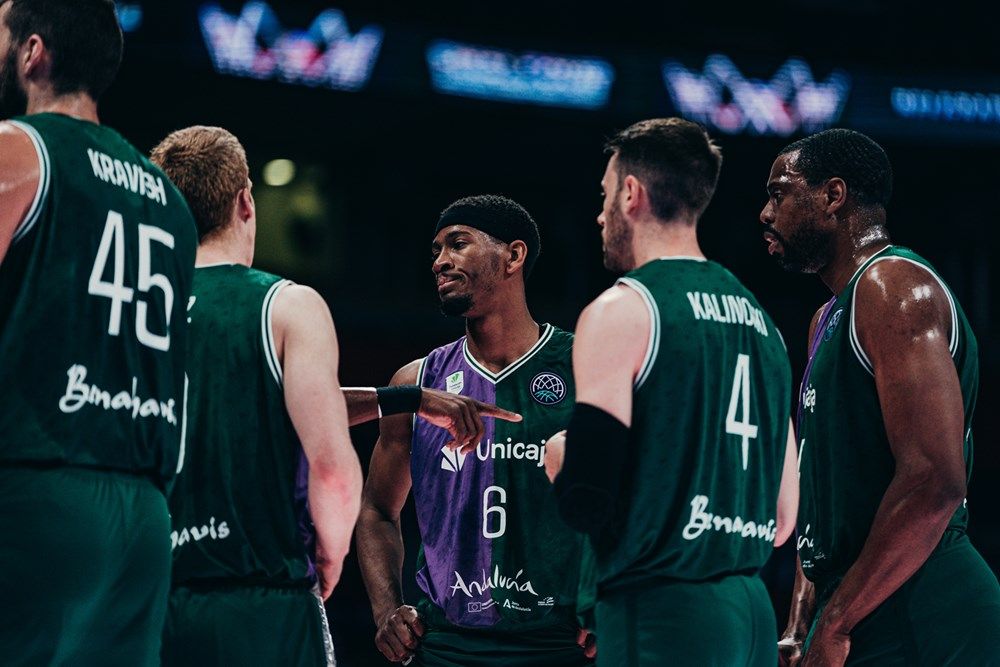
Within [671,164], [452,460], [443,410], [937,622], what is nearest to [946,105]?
[452,460]

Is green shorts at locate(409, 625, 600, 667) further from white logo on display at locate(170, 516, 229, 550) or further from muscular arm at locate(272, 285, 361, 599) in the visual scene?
white logo on display at locate(170, 516, 229, 550)

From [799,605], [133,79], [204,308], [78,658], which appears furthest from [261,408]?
[133,79]

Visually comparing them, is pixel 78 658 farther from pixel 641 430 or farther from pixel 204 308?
pixel 641 430

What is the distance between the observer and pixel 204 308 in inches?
143

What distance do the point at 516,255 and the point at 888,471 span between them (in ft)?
6.56

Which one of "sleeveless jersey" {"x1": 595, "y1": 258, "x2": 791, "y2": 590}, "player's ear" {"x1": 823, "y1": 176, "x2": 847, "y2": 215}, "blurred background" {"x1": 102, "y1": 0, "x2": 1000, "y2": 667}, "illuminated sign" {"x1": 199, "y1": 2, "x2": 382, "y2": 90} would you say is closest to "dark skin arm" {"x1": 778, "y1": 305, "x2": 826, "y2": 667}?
"player's ear" {"x1": 823, "y1": 176, "x2": 847, "y2": 215}

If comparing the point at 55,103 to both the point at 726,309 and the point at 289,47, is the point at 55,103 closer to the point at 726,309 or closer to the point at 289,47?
the point at 726,309

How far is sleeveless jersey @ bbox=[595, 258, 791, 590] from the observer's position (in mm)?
3135

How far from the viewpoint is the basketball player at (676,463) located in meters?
3.07

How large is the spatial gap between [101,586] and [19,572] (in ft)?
0.67

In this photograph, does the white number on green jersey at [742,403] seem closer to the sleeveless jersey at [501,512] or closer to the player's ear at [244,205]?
the sleeveless jersey at [501,512]

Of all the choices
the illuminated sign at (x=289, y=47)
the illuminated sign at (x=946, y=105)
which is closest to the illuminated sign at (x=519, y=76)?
the illuminated sign at (x=289, y=47)

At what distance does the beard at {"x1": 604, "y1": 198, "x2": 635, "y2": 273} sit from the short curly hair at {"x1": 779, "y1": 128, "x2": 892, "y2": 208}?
1034mm

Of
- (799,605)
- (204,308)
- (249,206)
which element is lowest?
(799,605)
